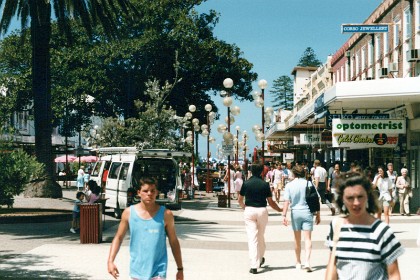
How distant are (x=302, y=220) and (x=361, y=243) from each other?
6.30 metres

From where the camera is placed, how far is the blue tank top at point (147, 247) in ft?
19.3

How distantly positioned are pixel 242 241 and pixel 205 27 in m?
31.5

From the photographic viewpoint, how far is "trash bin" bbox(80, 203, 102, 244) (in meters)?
14.1

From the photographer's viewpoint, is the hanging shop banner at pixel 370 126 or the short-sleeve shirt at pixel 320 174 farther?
the short-sleeve shirt at pixel 320 174

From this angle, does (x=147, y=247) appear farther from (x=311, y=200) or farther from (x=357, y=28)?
(x=357, y=28)

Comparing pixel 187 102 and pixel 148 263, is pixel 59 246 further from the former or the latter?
pixel 187 102

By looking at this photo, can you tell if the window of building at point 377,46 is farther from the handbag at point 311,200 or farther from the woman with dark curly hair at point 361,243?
the woman with dark curly hair at point 361,243

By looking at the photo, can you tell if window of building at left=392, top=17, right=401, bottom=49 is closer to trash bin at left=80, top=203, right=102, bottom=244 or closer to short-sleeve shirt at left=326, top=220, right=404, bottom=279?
trash bin at left=80, top=203, right=102, bottom=244

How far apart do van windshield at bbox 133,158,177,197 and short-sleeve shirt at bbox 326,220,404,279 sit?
16019mm

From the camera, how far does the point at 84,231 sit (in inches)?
555

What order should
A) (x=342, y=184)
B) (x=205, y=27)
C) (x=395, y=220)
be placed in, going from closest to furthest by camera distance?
(x=342, y=184) → (x=395, y=220) → (x=205, y=27)

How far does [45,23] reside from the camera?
24.3 meters

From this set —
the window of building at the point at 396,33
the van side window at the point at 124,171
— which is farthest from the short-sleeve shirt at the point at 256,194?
the window of building at the point at 396,33

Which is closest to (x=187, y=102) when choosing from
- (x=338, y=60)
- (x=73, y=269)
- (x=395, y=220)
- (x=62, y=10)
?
(x=338, y=60)
